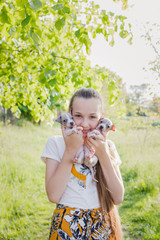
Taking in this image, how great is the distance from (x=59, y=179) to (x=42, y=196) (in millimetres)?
3596

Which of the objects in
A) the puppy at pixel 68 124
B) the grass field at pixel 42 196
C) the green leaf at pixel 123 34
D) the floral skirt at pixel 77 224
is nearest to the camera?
the floral skirt at pixel 77 224

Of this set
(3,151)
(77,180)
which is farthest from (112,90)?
(3,151)

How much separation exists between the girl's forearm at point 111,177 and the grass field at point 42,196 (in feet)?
6.45

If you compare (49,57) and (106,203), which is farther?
(49,57)

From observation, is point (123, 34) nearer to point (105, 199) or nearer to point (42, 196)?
point (105, 199)

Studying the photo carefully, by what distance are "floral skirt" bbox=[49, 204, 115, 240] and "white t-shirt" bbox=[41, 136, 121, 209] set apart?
0.13 feet

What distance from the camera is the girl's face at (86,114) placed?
1.62 metres

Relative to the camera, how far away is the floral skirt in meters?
1.44

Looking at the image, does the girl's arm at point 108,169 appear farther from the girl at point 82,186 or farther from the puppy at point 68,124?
the puppy at point 68,124

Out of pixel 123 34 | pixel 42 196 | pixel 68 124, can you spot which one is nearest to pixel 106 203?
pixel 68 124

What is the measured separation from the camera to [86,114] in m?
1.62

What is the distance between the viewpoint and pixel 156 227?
10.7ft

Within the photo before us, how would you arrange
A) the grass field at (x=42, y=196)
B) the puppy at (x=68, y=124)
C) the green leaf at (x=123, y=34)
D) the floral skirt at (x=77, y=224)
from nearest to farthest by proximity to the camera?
the floral skirt at (x=77, y=224) < the puppy at (x=68, y=124) < the green leaf at (x=123, y=34) < the grass field at (x=42, y=196)

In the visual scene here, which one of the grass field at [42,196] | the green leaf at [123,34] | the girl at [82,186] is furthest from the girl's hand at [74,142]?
the grass field at [42,196]
